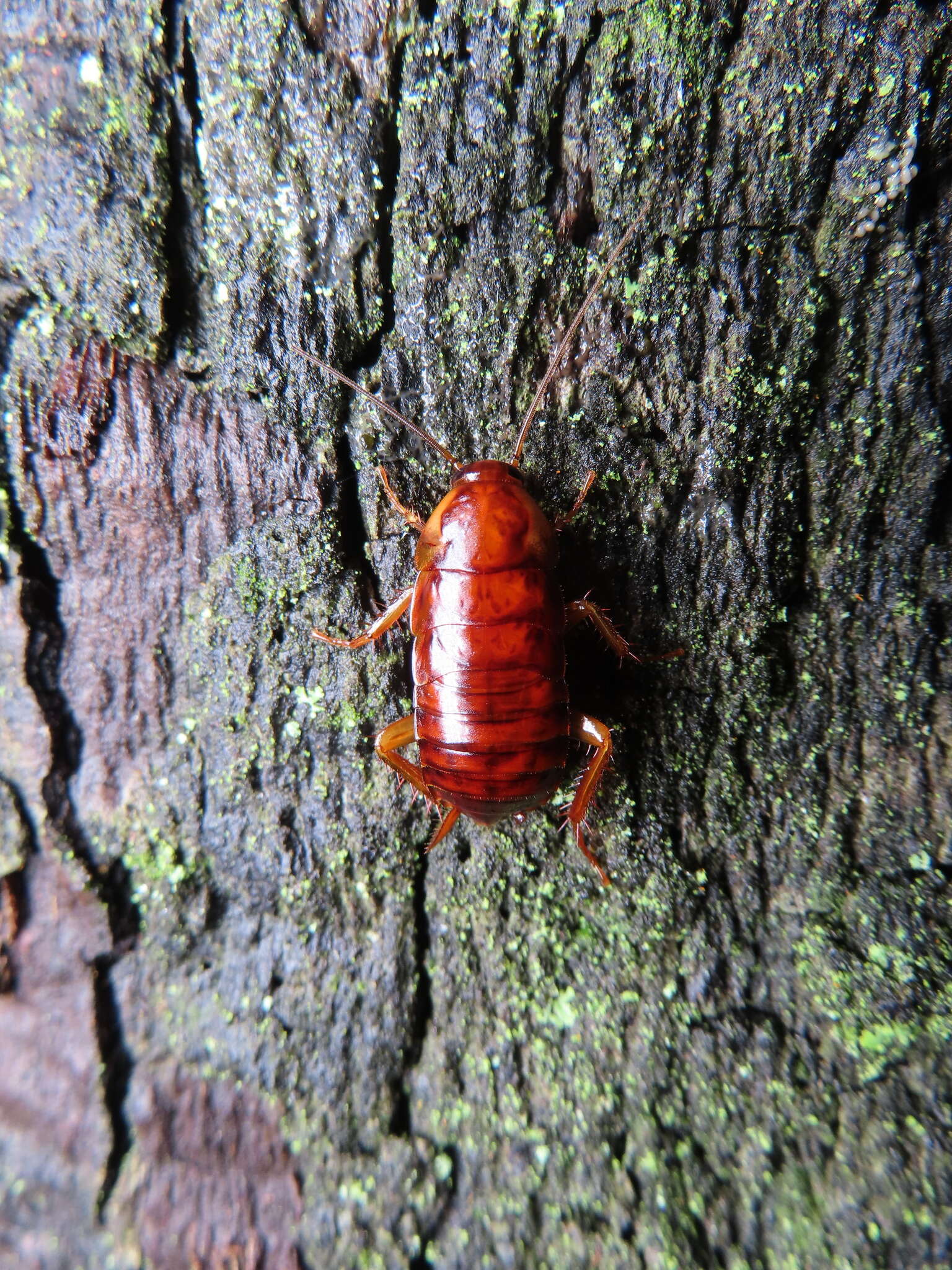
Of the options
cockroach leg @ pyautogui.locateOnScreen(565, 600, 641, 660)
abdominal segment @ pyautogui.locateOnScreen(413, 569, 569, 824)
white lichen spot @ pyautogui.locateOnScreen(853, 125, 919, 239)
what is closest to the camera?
white lichen spot @ pyautogui.locateOnScreen(853, 125, 919, 239)

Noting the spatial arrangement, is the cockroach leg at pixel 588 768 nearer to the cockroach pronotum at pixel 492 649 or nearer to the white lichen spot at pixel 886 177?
the cockroach pronotum at pixel 492 649

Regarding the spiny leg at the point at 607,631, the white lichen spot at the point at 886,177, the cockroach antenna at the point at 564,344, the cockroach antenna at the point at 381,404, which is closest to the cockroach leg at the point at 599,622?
the spiny leg at the point at 607,631

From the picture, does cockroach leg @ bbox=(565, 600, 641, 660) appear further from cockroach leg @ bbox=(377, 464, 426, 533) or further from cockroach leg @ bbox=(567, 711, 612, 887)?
cockroach leg @ bbox=(377, 464, 426, 533)

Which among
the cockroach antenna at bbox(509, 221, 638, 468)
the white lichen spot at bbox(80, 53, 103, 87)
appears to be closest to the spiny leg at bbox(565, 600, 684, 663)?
the cockroach antenna at bbox(509, 221, 638, 468)

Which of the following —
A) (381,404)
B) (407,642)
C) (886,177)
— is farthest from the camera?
(407,642)

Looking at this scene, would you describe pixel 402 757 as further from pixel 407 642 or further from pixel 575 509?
pixel 575 509

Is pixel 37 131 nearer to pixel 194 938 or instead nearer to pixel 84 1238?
pixel 194 938

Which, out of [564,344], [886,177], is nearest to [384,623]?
[564,344]

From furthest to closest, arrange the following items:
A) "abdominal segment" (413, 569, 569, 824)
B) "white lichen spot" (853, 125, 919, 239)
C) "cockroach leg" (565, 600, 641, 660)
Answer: "cockroach leg" (565, 600, 641, 660)
"abdominal segment" (413, 569, 569, 824)
"white lichen spot" (853, 125, 919, 239)
